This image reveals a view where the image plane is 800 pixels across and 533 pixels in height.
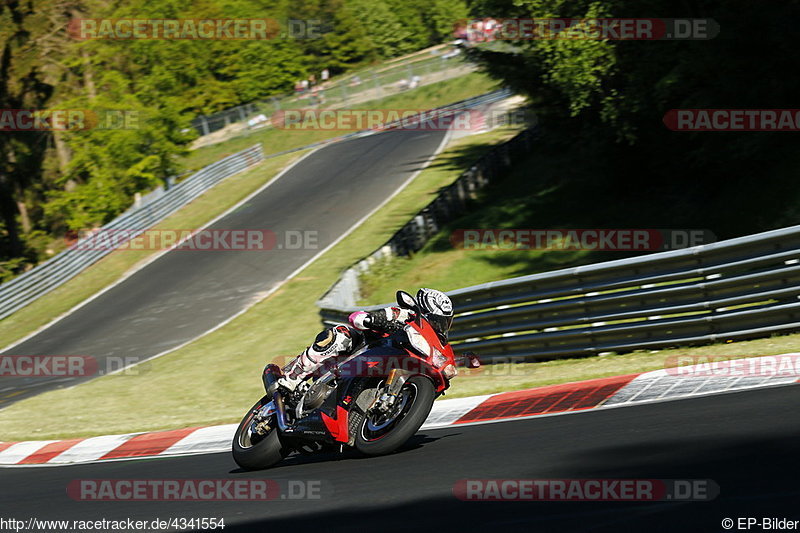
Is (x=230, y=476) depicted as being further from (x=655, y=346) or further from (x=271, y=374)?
(x=655, y=346)

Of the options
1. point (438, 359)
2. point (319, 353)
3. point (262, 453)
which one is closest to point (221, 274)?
point (262, 453)

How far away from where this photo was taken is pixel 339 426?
23.7ft

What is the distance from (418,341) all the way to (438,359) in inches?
9.2

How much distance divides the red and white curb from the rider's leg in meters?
1.65

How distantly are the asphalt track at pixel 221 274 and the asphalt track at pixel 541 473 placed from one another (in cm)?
1106

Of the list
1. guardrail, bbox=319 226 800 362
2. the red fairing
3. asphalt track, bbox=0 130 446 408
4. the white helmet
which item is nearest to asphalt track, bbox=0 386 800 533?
the red fairing

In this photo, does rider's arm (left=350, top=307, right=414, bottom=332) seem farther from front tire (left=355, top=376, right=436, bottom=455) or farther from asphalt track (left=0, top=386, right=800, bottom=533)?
asphalt track (left=0, top=386, right=800, bottom=533)

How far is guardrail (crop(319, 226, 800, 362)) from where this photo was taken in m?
9.38

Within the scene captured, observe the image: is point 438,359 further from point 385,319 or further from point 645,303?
point 645,303

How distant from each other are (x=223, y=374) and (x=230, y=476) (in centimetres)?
877

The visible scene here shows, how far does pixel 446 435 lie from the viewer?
8023 mm

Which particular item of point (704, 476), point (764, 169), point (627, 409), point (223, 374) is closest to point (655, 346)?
point (627, 409)

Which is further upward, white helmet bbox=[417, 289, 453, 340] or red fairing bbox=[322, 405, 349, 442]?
white helmet bbox=[417, 289, 453, 340]

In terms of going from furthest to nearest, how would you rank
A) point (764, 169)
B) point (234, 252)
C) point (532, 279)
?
point (234, 252) < point (764, 169) < point (532, 279)
